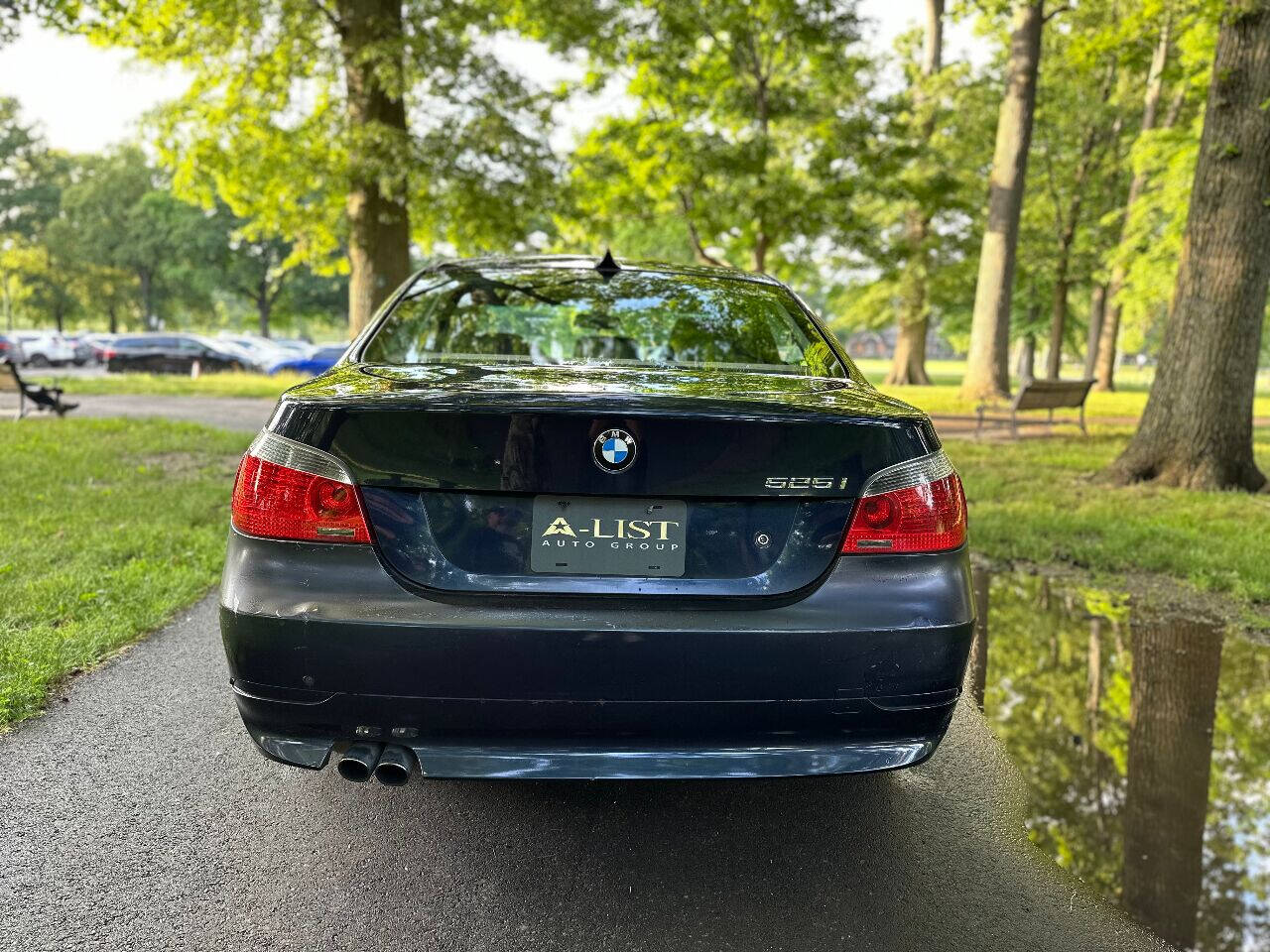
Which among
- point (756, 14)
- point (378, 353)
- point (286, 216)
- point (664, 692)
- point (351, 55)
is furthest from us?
point (756, 14)

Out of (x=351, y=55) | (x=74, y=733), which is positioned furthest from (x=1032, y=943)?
(x=351, y=55)

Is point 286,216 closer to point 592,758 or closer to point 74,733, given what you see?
point 74,733

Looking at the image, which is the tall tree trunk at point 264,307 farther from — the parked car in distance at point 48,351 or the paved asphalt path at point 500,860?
the paved asphalt path at point 500,860

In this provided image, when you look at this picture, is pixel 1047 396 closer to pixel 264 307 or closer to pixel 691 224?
pixel 691 224

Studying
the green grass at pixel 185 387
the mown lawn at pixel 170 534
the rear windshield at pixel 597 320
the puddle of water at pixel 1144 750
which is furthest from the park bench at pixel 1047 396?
the green grass at pixel 185 387

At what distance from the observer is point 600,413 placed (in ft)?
7.55

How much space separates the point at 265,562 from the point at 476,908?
0.98m

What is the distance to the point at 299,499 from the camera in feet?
7.82

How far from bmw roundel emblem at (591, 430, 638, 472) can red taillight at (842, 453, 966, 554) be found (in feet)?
1.83

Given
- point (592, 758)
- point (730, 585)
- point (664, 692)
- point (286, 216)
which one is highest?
point (286, 216)

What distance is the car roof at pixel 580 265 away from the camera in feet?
12.8

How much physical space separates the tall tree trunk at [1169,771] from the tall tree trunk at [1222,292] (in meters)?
4.49

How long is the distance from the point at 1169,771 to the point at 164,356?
121 feet

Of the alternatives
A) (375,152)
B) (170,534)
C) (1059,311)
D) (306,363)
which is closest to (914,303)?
(1059,311)
